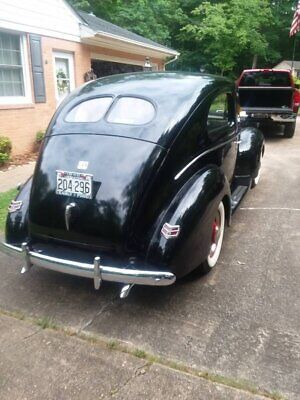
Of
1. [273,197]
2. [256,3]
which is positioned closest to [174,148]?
[273,197]

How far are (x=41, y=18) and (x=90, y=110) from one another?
262 inches

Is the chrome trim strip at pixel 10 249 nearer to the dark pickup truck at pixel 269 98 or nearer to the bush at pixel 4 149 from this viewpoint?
the bush at pixel 4 149

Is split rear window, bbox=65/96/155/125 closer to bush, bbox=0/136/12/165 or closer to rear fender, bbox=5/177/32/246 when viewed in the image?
rear fender, bbox=5/177/32/246

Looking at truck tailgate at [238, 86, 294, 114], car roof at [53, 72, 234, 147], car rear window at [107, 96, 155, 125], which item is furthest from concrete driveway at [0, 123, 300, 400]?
truck tailgate at [238, 86, 294, 114]

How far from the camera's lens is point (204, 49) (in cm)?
2889

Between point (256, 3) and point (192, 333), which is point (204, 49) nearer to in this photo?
point (256, 3)

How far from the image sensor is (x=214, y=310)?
10.3 feet

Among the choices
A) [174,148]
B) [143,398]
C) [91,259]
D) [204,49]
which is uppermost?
[204,49]

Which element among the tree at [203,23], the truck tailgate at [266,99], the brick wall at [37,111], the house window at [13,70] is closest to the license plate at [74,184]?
the brick wall at [37,111]

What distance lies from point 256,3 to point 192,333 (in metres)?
A: 26.0

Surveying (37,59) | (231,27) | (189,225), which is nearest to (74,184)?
(189,225)

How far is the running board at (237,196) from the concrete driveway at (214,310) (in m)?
0.41

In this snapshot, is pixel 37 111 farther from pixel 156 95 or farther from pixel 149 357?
pixel 149 357

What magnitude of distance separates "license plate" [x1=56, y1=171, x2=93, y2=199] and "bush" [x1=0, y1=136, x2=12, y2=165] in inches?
206
